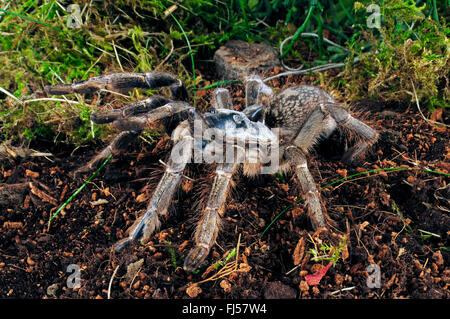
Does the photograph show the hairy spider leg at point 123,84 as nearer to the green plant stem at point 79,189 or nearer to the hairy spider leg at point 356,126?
the green plant stem at point 79,189

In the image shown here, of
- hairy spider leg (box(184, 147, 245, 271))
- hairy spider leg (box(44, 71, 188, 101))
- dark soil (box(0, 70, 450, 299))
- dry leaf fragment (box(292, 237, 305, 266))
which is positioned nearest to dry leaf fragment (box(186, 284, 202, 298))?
dark soil (box(0, 70, 450, 299))

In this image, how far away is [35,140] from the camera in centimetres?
306

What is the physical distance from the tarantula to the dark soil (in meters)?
0.15

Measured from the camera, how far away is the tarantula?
7.45 feet

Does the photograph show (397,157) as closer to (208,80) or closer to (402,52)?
(402,52)

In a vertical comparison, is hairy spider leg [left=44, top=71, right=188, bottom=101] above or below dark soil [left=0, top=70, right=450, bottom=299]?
above

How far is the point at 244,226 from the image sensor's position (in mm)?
2455

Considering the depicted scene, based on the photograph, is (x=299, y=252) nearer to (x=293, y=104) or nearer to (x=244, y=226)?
(x=244, y=226)

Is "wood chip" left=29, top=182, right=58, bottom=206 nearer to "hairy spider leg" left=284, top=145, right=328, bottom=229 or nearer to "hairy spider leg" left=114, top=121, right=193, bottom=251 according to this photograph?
"hairy spider leg" left=114, top=121, right=193, bottom=251

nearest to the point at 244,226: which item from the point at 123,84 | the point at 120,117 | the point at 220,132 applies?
the point at 220,132

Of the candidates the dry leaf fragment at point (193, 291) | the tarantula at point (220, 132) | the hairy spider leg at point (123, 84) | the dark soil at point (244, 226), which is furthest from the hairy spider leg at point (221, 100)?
the dry leaf fragment at point (193, 291)

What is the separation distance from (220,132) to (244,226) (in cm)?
69
